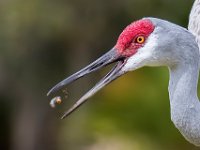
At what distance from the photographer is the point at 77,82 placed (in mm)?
15391

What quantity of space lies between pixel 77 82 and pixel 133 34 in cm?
864

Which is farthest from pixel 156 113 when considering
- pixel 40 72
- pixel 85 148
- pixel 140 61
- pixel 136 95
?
pixel 140 61

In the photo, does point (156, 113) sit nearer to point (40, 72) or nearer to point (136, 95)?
point (136, 95)

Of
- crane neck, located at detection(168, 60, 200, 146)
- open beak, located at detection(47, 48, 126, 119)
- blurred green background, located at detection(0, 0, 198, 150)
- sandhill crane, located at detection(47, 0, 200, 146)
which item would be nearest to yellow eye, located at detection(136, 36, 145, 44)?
sandhill crane, located at detection(47, 0, 200, 146)

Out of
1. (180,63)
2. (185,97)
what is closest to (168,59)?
(180,63)

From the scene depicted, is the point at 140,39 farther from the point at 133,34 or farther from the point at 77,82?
the point at 77,82

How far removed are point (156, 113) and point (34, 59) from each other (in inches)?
124

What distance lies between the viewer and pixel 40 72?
1580cm

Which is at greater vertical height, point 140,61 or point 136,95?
point 140,61

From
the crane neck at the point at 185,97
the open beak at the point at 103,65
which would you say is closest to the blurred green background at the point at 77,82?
the crane neck at the point at 185,97

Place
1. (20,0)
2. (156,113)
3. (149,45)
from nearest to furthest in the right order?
(149,45) < (156,113) < (20,0)

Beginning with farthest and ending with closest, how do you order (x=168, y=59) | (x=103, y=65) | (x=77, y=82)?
(x=77, y=82), (x=103, y=65), (x=168, y=59)

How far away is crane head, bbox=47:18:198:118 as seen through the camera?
6688 millimetres

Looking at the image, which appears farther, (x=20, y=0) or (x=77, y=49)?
(x=77, y=49)
